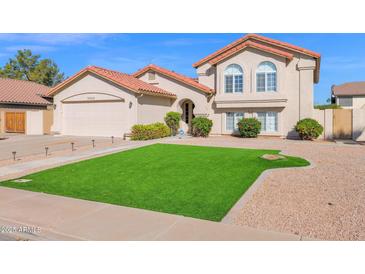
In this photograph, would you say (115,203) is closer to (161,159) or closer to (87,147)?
(161,159)

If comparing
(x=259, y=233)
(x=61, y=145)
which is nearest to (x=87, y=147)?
(x=61, y=145)

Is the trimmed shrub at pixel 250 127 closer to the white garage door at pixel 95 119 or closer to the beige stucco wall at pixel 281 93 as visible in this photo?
the beige stucco wall at pixel 281 93

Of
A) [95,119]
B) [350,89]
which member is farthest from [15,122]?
[350,89]

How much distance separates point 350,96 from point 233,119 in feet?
112

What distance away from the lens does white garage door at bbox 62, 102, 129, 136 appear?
2011 cm

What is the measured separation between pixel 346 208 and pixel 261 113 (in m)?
15.5

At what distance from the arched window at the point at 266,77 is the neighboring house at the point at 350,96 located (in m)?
31.7

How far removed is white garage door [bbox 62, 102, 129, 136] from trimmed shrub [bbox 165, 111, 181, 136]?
12.0 ft

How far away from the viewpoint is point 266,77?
2059 centimetres

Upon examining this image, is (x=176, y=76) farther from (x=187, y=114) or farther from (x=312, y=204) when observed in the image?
(x=312, y=204)

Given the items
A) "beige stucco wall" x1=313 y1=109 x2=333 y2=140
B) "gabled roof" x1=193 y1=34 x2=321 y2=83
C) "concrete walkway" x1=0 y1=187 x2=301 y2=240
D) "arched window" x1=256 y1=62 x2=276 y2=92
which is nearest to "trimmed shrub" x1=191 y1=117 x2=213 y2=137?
"arched window" x1=256 y1=62 x2=276 y2=92

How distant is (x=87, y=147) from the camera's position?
15.8m

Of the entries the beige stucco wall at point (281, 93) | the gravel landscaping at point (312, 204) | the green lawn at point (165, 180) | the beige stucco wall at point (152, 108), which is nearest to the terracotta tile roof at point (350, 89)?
the beige stucco wall at point (281, 93)

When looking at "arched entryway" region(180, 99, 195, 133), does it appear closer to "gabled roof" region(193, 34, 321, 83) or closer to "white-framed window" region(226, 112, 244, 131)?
"gabled roof" region(193, 34, 321, 83)
